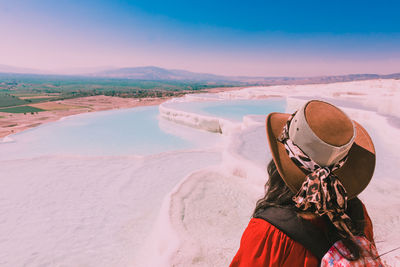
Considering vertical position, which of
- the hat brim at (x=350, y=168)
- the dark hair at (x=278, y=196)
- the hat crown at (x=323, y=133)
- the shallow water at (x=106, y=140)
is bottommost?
the shallow water at (x=106, y=140)

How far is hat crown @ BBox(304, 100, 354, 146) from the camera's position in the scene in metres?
0.76

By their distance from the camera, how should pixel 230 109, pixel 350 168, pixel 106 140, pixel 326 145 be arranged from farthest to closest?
1. pixel 230 109
2. pixel 106 140
3. pixel 350 168
4. pixel 326 145

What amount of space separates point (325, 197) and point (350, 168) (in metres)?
0.29

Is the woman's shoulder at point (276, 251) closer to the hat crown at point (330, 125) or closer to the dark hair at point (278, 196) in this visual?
the dark hair at point (278, 196)

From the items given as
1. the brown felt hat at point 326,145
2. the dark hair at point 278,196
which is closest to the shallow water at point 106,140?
the dark hair at point 278,196

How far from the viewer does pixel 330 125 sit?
777 mm

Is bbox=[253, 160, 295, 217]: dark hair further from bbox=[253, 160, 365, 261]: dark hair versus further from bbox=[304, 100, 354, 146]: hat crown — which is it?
bbox=[304, 100, 354, 146]: hat crown

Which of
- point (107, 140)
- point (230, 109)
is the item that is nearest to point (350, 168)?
point (107, 140)

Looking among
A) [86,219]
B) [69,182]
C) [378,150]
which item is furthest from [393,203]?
[69,182]

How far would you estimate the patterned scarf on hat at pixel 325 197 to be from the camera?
2.51 ft

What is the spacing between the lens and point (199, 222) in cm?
348

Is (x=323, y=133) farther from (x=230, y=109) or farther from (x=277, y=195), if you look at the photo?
(x=230, y=109)

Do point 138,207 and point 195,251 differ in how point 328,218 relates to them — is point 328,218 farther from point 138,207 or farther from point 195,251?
point 138,207

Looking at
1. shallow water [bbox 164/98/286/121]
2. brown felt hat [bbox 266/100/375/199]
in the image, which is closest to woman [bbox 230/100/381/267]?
brown felt hat [bbox 266/100/375/199]
